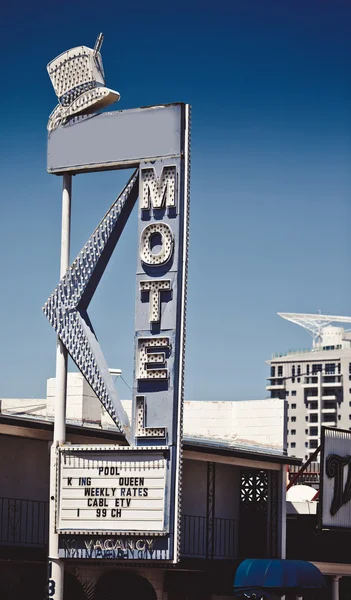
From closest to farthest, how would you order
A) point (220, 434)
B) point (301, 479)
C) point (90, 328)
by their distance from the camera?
1. point (90, 328)
2. point (220, 434)
3. point (301, 479)

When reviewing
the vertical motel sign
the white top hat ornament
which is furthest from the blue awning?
the white top hat ornament

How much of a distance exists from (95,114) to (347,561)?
15811 mm

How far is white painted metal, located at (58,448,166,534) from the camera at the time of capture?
26.3m

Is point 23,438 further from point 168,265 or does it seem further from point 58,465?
point 168,265

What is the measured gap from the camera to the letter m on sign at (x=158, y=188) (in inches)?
1061

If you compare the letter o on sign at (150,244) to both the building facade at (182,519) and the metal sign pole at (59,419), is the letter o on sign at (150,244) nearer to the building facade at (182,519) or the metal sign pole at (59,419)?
the metal sign pole at (59,419)

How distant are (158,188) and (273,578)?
9.93 metres

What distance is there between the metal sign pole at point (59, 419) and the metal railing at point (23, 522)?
6.97 ft

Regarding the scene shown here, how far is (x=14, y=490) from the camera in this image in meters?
29.7

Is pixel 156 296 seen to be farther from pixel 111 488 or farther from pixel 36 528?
pixel 36 528

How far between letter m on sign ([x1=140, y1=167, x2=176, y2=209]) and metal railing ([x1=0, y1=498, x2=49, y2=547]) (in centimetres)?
789

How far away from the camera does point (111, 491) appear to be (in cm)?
2703

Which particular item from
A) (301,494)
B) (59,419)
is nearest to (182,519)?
(59,419)

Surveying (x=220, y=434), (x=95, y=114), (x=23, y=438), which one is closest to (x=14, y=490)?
(x=23, y=438)
